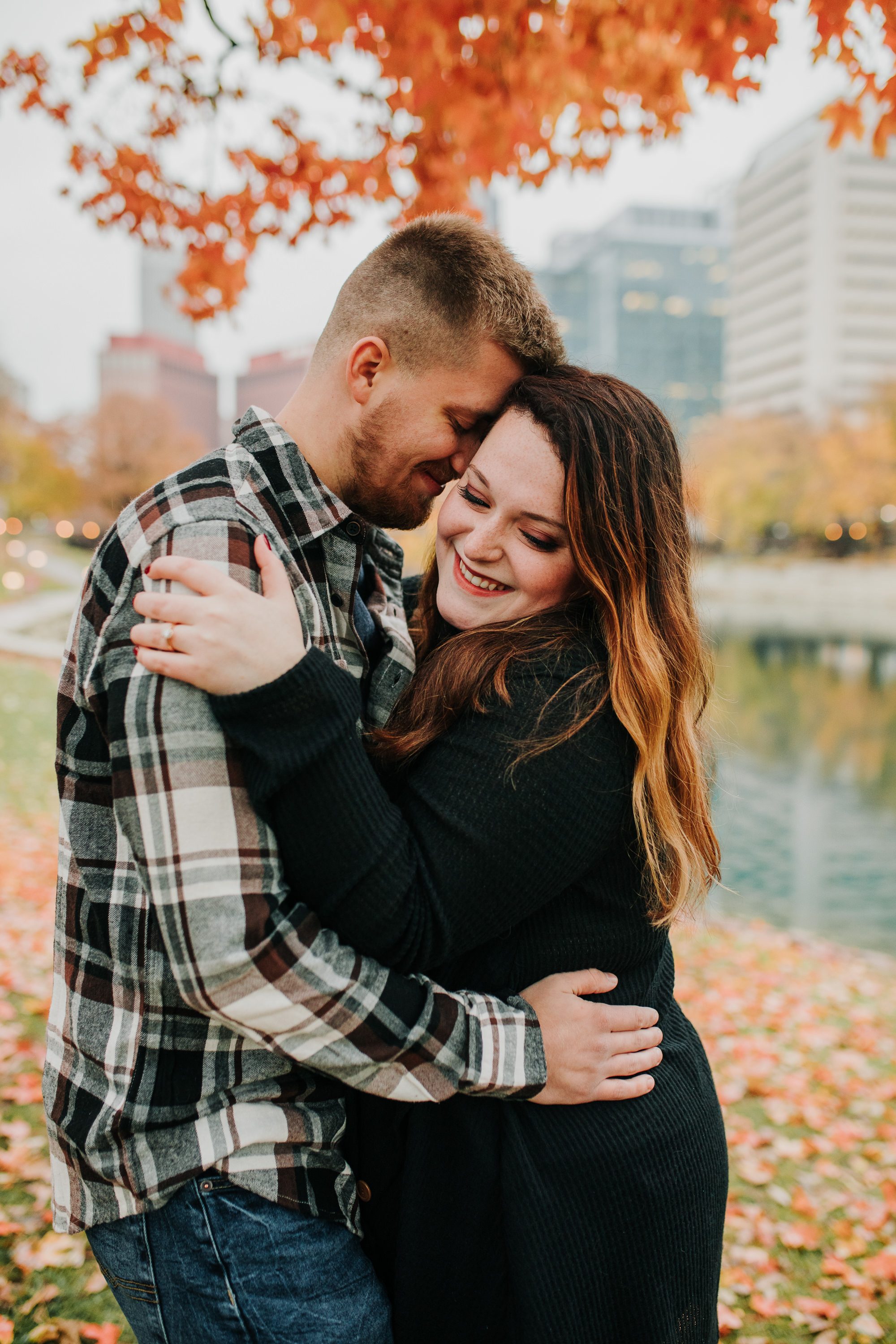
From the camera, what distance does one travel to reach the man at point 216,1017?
145 centimetres

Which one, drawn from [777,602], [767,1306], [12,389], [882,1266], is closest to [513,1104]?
[767,1306]

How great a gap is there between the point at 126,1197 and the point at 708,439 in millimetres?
61865

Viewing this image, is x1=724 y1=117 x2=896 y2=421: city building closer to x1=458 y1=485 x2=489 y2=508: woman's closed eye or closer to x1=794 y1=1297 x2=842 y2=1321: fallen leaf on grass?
x1=794 y1=1297 x2=842 y2=1321: fallen leaf on grass

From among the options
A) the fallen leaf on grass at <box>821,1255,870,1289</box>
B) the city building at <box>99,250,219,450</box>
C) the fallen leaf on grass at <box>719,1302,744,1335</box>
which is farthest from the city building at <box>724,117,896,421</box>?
the fallen leaf on grass at <box>719,1302,744,1335</box>

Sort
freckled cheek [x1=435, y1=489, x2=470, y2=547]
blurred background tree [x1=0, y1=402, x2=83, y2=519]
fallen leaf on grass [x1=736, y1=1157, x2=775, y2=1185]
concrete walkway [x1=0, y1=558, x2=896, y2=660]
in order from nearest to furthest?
freckled cheek [x1=435, y1=489, x2=470, y2=547]
fallen leaf on grass [x1=736, y1=1157, x2=775, y2=1185]
concrete walkway [x1=0, y1=558, x2=896, y2=660]
blurred background tree [x1=0, y1=402, x2=83, y2=519]

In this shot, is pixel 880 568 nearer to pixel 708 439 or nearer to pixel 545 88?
pixel 708 439

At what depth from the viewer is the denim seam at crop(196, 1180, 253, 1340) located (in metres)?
1.59

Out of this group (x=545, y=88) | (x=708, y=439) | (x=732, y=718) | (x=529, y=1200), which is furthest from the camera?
(x=708, y=439)

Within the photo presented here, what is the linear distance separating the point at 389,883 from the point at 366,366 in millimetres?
1242

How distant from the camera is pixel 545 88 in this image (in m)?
4.15

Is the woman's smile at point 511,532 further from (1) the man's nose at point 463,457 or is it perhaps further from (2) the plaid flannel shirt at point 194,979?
(2) the plaid flannel shirt at point 194,979

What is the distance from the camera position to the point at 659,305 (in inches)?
5595

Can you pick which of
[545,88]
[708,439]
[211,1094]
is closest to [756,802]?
[545,88]

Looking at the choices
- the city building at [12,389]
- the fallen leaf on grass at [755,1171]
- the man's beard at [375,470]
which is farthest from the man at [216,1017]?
the city building at [12,389]
